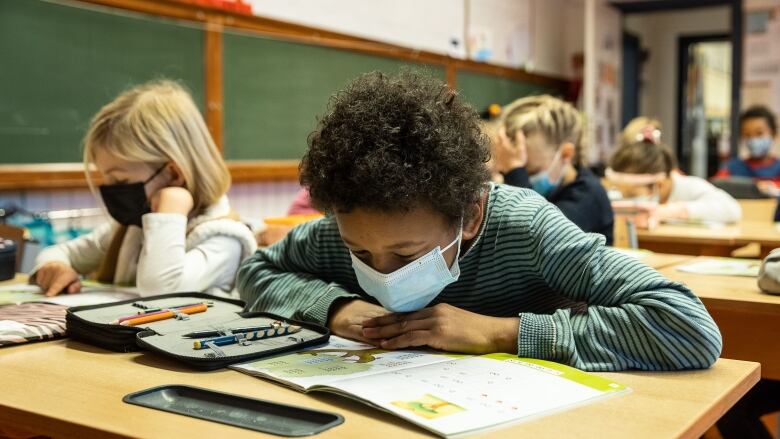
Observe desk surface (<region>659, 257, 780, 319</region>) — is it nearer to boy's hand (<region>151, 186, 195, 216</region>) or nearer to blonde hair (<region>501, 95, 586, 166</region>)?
blonde hair (<region>501, 95, 586, 166</region>)

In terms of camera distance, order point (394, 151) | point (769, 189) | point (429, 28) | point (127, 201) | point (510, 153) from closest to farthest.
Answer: point (394, 151), point (127, 201), point (510, 153), point (769, 189), point (429, 28)

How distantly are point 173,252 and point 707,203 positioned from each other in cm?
277

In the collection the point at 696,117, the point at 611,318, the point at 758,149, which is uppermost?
the point at 696,117

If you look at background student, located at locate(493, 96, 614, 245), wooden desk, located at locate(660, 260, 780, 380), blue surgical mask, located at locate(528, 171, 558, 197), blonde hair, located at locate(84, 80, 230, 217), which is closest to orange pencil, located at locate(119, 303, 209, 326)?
blonde hair, located at locate(84, 80, 230, 217)

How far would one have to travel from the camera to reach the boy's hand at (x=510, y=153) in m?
2.82

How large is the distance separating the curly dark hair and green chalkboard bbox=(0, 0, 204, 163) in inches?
93.2

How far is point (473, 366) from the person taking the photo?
45.2 inches

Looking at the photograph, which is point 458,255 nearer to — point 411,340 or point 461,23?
point 411,340

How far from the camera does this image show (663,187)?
4.11 m

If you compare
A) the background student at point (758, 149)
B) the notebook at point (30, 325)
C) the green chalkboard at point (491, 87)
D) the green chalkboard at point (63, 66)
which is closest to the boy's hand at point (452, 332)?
the notebook at point (30, 325)

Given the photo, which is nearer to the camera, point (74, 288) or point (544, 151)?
point (74, 288)

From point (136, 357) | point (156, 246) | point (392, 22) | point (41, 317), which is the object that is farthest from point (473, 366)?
point (392, 22)

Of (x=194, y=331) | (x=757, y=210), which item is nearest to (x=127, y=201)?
(x=194, y=331)

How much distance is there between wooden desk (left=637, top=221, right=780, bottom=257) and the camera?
3.15 meters
